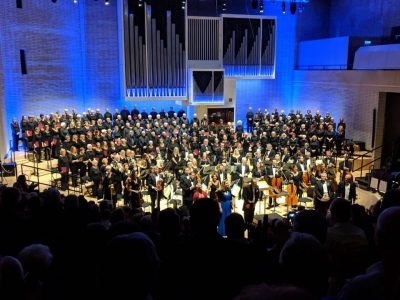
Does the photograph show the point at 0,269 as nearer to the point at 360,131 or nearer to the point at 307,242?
the point at 307,242

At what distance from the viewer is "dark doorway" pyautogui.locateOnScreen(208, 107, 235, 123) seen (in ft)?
72.1

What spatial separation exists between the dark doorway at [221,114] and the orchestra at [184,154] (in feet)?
9.22

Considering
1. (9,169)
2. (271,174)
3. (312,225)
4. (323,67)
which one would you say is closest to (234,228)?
(312,225)

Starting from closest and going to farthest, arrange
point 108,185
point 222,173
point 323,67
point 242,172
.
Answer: point 108,185 < point 222,173 < point 242,172 < point 323,67

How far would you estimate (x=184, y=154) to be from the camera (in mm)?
14000

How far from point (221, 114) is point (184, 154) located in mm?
8693

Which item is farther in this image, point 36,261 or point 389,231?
point 36,261

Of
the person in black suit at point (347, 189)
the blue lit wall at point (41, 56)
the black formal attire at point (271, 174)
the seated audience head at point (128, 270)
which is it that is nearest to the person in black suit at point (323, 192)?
the person in black suit at point (347, 189)

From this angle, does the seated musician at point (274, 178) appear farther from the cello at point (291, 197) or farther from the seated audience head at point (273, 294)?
the seated audience head at point (273, 294)

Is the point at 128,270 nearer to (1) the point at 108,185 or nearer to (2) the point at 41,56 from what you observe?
(1) the point at 108,185

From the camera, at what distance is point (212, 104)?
21.0 m

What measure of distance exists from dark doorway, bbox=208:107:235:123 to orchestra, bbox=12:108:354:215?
111 inches

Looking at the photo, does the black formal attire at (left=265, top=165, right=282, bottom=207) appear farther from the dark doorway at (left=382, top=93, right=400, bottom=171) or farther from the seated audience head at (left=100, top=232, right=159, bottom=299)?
the seated audience head at (left=100, top=232, right=159, bottom=299)

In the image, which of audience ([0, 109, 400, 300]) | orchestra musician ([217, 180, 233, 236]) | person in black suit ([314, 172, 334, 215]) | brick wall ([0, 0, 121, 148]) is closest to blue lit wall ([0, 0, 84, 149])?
brick wall ([0, 0, 121, 148])
